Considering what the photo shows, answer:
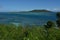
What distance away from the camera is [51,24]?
758 cm

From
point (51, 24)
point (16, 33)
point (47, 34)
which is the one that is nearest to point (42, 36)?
point (47, 34)

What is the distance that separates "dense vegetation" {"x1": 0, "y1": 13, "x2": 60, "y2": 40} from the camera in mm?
6230

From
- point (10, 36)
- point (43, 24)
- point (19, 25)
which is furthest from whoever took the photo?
point (43, 24)

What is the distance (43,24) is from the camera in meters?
7.57

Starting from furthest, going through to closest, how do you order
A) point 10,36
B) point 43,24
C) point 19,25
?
point 43,24
point 19,25
point 10,36

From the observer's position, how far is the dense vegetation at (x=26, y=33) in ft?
20.4

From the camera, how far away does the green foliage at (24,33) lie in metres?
6.22

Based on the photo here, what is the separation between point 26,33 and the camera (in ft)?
21.0

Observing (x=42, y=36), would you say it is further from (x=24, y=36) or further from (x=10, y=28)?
(x=10, y=28)

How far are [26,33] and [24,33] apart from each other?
0.18 ft

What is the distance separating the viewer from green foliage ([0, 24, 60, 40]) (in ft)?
20.4

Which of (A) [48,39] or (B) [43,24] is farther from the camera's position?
(B) [43,24]

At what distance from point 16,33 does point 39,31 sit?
0.70 meters

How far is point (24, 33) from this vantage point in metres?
6.41
